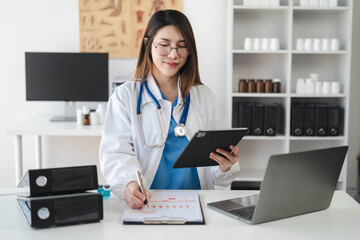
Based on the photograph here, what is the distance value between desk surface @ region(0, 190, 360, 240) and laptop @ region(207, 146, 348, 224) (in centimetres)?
3

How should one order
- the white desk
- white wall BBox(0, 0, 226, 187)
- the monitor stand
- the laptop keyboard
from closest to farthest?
the laptop keyboard, the white desk, the monitor stand, white wall BBox(0, 0, 226, 187)

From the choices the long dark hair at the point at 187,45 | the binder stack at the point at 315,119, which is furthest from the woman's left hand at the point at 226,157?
the binder stack at the point at 315,119

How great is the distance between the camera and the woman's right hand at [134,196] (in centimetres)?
140

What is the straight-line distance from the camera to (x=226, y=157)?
5.32 feet

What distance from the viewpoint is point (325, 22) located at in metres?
3.67

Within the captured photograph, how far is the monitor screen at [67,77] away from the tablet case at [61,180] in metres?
2.23

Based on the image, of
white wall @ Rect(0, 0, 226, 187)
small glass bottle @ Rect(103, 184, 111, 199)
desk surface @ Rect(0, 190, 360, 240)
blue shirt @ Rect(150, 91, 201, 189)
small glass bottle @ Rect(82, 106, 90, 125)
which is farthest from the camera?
white wall @ Rect(0, 0, 226, 187)

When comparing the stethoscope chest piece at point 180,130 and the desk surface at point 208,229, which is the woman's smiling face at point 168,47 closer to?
the stethoscope chest piece at point 180,130

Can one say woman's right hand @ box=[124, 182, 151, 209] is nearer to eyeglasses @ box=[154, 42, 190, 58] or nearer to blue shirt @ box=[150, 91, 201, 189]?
blue shirt @ box=[150, 91, 201, 189]

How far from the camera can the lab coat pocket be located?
1.79 metres

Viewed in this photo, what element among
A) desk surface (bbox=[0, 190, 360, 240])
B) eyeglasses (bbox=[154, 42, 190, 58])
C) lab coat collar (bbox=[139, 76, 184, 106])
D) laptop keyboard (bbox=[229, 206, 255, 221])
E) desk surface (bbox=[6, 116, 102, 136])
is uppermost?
eyeglasses (bbox=[154, 42, 190, 58])

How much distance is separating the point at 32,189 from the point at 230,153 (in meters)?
0.72

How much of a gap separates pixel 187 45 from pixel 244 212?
76cm

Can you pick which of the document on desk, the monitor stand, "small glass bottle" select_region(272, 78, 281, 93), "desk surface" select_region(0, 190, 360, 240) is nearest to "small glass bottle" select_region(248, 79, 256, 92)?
"small glass bottle" select_region(272, 78, 281, 93)
